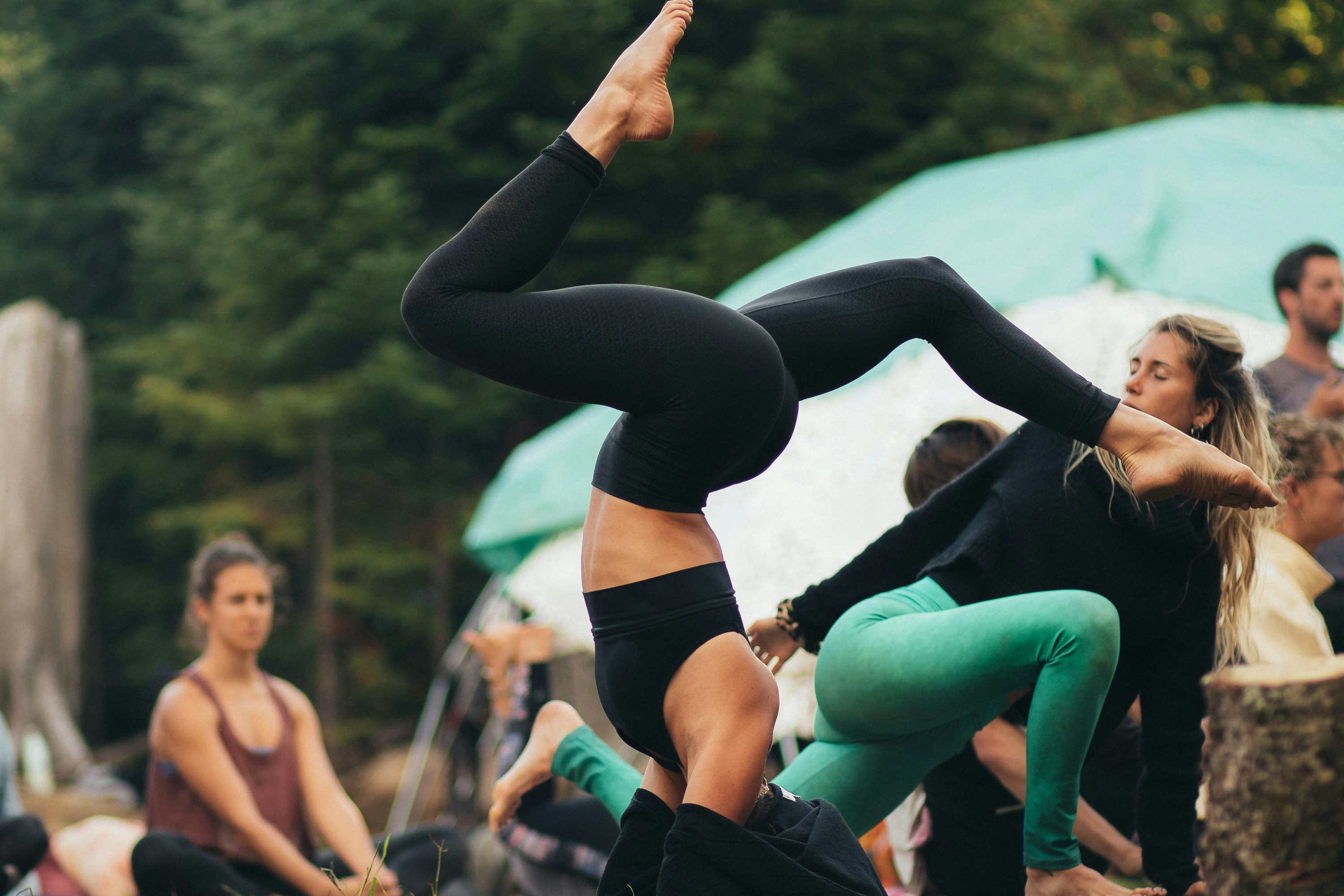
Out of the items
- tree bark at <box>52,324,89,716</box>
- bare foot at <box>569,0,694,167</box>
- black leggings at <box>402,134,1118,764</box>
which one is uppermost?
bare foot at <box>569,0,694,167</box>

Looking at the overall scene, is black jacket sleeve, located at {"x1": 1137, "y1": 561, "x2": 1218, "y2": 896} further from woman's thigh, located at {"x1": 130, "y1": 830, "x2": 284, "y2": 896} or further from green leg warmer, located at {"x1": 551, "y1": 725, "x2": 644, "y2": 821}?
woman's thigh, located at {"x1": 130, "y1": 830, "x2": 284, "y2": 896}

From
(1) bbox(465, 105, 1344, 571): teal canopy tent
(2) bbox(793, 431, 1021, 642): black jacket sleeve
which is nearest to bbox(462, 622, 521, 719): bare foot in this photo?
(2) bbox(793, 431, 1021, 642): black jacket sleeve

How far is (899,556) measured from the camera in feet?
6.72

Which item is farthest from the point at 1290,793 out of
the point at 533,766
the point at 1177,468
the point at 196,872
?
the point at 196,872

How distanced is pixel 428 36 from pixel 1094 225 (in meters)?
7.71

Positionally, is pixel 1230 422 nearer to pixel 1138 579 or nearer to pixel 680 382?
pixel 1138 579

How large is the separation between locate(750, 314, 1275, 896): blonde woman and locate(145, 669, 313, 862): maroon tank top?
173 centimetres

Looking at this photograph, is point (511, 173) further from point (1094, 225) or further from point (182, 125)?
point (1094, 225)

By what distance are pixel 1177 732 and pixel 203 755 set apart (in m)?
2.28

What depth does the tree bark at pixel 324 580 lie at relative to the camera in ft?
32.4

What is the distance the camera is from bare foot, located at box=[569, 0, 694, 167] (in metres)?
1.50

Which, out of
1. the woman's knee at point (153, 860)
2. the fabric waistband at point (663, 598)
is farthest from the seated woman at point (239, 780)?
the fabric waistband at point (663, 598)

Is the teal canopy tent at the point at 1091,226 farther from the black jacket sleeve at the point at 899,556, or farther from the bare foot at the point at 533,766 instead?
the bare foot at the point at 533,766

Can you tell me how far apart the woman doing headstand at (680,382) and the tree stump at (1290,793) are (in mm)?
357
